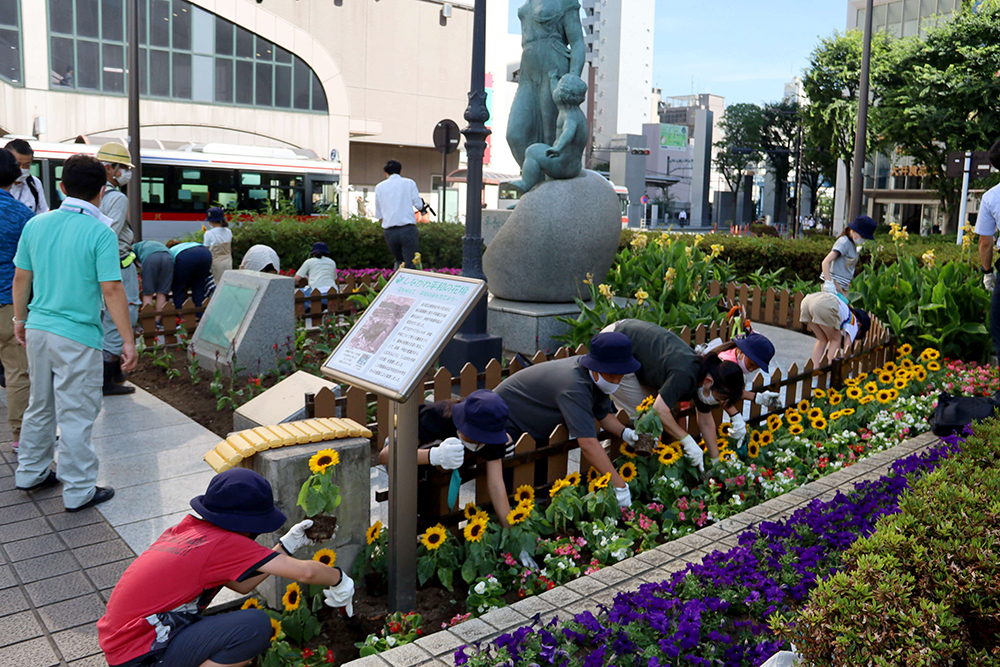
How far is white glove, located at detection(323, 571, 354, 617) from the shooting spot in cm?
304

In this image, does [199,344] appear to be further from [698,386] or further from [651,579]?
[651,579]

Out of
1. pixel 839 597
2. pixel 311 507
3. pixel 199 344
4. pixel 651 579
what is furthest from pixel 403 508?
pixel 199 344

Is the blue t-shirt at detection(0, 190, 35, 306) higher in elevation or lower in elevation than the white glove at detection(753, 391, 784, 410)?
higher

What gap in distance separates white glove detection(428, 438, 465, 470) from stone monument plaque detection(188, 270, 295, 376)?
142 inches

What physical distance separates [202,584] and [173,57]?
35.4 m

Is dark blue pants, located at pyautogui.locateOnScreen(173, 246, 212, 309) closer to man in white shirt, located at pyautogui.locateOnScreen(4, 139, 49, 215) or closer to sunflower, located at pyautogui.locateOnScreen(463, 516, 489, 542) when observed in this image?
man in white shirt, located at pyautogui.locateOnScreen(4, 139, 49, 215)

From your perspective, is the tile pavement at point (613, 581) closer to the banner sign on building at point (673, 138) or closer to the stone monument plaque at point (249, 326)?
the stone monument plaque at point (249, 326)

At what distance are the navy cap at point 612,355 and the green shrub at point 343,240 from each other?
31.2 feet

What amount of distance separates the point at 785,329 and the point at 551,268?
3857 mm

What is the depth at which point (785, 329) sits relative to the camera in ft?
33.8

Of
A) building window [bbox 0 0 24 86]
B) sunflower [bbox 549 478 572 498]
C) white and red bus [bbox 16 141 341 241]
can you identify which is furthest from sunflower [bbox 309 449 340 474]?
building window [bbox 0 0 24 86]

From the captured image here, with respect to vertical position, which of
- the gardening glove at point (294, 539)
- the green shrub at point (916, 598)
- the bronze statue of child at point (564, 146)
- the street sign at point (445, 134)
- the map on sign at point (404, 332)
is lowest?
the gardening glove at point (294, 539)

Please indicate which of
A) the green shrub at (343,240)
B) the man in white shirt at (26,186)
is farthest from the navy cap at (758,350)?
the green shrub at (343,240)

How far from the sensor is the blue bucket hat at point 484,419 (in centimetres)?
369
